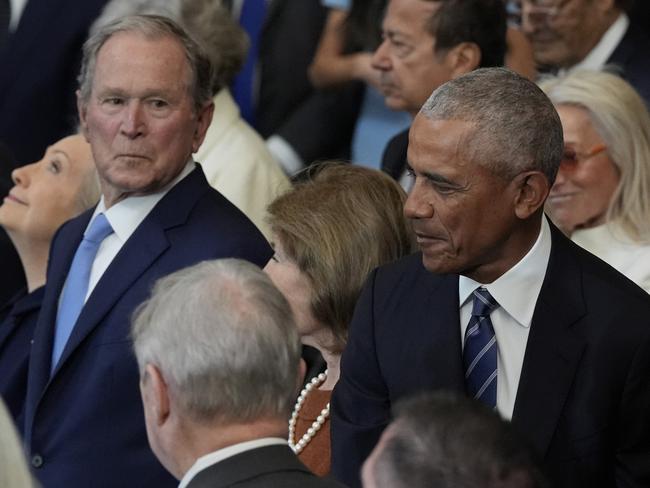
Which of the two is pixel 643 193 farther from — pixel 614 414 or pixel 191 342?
pixel 191 342

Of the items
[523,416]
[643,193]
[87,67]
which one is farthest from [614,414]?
[87,67]

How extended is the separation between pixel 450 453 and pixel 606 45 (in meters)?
3.72

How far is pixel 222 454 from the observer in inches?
113

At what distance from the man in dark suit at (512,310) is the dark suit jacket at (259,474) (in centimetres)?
64

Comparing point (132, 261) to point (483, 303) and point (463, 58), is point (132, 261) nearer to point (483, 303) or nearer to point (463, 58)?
point (483, 303)

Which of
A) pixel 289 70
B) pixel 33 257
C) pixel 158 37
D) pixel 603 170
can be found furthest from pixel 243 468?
pixel 289 70

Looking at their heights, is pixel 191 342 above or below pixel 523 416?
above

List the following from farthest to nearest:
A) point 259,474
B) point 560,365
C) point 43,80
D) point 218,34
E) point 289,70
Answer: point 289,70 < point 43,80 < point 218,34 < point 560,365 < point 259,474

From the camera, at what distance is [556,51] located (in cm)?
592

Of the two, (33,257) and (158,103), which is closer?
(158,103)

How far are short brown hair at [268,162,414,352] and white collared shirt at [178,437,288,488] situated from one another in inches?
47.5

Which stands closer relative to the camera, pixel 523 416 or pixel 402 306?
pixel 523 416

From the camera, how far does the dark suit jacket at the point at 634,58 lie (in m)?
5.72

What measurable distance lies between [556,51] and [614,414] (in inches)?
110
